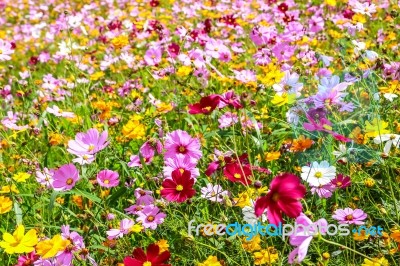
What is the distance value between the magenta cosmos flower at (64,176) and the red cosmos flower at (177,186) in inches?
12.0

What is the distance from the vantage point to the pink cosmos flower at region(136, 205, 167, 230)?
4.84 feet

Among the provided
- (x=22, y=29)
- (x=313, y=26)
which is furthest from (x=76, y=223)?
(x=22, y=29)

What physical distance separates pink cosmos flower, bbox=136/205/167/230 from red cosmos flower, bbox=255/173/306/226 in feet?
1.72

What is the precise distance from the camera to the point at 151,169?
1978 mm

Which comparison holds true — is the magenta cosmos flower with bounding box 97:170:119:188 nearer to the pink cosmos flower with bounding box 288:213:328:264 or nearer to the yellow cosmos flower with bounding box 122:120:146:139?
the yellow cosmos flower with bounding box 122:120:146:139

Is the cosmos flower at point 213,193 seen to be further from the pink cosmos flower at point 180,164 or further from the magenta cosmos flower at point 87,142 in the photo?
the magenta cosmos flower at point 87,142

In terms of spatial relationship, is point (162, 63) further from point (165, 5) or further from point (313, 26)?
point (165, 5)

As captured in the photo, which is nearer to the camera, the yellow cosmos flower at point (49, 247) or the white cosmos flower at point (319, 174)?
the yellow cosmos flower at point (49, 247)

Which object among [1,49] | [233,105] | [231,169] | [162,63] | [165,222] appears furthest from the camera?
[162,63]

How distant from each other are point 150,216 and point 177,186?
0.18 metres

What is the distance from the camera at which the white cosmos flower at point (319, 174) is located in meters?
1.43

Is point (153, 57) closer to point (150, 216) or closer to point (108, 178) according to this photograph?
point (108, 178)

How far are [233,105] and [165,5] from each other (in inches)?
156

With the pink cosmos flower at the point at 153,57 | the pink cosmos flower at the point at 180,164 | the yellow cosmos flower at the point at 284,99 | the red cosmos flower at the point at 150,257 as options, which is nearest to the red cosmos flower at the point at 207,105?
the pink cosmos flower at the point at 180,164
